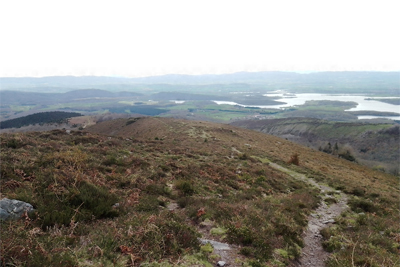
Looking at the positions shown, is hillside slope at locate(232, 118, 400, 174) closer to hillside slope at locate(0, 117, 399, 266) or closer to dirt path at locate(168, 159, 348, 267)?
dirt path at locate(168, 159, 348, 267)

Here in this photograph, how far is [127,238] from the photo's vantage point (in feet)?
21.9

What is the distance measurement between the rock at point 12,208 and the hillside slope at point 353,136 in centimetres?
10254

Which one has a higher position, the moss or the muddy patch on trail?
the moss

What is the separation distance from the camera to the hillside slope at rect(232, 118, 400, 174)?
11244 centimetres

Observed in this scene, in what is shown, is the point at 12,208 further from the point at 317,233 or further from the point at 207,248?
the point at 317,233

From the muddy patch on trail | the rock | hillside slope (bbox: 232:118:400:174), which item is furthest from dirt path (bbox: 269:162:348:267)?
hillside slope (bbox: 232:118:400:174)

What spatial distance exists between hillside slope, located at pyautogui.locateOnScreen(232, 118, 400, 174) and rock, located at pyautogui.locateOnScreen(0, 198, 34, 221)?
102537 millimetres

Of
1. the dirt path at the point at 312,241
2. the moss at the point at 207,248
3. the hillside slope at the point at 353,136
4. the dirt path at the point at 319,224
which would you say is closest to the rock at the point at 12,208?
the dirt path at the point at 312,241

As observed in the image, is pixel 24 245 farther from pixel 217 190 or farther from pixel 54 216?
pixel 217 190

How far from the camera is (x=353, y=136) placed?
143875 mm

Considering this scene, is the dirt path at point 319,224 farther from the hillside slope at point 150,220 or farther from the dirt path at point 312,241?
the hillside slope at point 150,220

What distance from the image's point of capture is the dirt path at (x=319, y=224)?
8.13m

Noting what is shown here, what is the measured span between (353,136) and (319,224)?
161488 mm

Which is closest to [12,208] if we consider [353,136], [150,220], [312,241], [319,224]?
[150,220]
